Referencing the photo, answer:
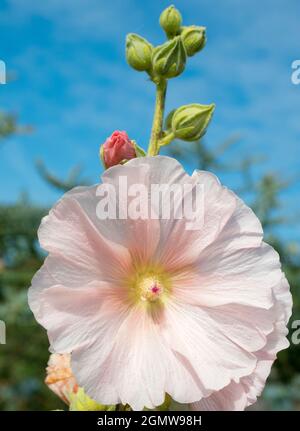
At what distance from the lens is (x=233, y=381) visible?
0.90m

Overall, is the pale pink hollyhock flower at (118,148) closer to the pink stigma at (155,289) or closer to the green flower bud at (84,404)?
the pink stigma at (155,289)

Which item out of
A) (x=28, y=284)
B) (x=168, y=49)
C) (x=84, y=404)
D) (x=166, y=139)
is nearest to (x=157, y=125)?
(x=166, y=139)

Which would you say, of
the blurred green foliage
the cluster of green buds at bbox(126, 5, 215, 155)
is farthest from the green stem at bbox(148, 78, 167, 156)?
the blurred green foliage

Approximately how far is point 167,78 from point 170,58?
0.04 m

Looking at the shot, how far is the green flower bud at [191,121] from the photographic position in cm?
106

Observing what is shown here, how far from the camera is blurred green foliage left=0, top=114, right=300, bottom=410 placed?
16.4ft

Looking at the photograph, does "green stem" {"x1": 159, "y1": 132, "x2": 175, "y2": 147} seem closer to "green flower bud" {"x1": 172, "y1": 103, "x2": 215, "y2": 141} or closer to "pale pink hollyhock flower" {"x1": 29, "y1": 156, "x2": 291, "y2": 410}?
"green flower bud" {"x1": 172, "y1": 103, "x2": 215, "y2": 141}

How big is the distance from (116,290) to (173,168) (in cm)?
21

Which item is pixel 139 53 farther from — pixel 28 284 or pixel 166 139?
pixel 28 284

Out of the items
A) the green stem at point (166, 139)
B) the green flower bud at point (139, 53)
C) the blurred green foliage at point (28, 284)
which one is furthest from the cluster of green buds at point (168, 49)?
the blurred green foliage at point (28, 284)

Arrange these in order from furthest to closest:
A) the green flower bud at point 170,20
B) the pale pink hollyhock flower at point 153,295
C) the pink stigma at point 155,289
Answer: the green flower bud at point 170,20 < the pink stigma at point 155,289 < the pale pink hollyhock flower at point 153,295

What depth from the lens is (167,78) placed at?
109 cm

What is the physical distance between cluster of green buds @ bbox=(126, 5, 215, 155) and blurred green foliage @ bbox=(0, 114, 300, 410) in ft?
10.5

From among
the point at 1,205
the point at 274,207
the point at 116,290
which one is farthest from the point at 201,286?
the point at 274,207
